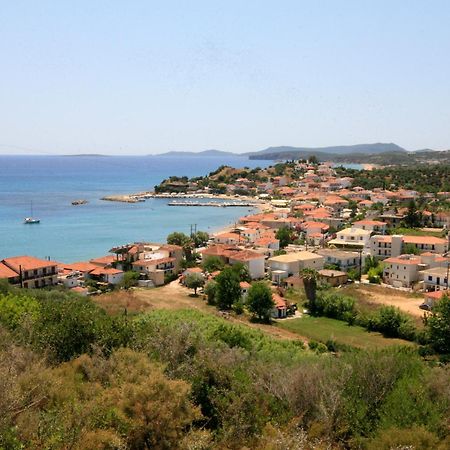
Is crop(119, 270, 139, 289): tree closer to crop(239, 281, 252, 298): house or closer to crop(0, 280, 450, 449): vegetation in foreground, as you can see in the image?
crop(239, 281, 252, 298): house

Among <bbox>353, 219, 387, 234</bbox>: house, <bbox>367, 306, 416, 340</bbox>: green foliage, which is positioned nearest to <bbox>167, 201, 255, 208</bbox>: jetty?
<bbox>353, 219, 387, 234</bbox>: house

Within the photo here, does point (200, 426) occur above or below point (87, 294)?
above

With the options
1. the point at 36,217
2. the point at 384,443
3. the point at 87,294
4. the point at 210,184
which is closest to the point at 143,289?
the point at 87,294

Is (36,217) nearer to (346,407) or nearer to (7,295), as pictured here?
(7,295)

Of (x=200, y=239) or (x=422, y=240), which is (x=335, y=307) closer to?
(x=422, y=240)

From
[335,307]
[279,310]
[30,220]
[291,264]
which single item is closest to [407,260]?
[291,264]

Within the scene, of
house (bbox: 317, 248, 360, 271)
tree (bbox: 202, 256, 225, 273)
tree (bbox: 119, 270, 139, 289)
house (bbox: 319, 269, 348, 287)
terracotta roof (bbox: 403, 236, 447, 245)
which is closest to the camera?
house (bbox: 319, 269, 348, 287)
